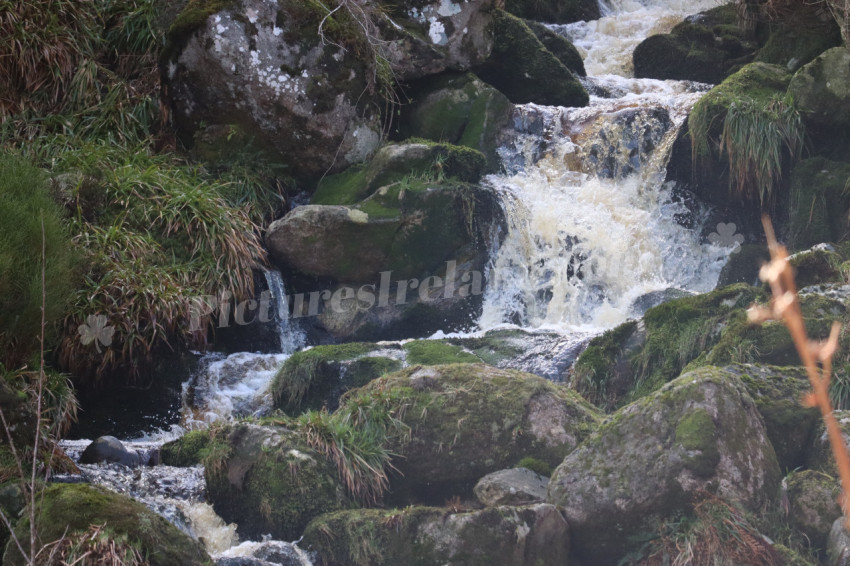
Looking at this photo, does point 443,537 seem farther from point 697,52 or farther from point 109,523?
point 697,52

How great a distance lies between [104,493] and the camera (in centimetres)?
395

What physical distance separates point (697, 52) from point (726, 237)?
413 centimetres

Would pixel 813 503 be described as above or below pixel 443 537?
above

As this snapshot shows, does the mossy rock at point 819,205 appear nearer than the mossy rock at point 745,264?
No

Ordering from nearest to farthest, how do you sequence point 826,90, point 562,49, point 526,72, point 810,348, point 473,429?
point 473,429 → point 810,348 → point 826,90 → point 526,72 → point 562,49

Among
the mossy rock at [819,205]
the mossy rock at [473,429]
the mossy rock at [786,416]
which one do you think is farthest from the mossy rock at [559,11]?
the mossy rock at [786,416]

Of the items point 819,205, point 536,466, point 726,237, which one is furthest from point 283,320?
point 819,205

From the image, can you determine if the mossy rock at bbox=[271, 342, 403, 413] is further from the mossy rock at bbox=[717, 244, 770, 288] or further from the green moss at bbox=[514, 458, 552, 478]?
the mossy rock at bbox=[717, 244, 770, 288]

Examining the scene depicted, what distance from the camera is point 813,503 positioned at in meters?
4.27

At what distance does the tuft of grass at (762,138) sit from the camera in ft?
28.2

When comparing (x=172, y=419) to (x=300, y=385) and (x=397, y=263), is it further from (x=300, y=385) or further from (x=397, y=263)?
(x=397, y=263)

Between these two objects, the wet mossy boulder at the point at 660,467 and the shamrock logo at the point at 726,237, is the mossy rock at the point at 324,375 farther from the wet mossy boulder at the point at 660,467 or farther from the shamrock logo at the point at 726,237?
the shamrock logo at the point at 726,237

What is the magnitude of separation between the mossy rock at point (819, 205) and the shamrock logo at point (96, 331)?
20.5 ft

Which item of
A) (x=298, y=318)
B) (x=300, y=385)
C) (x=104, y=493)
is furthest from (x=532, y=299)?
(x=104, y=493)
